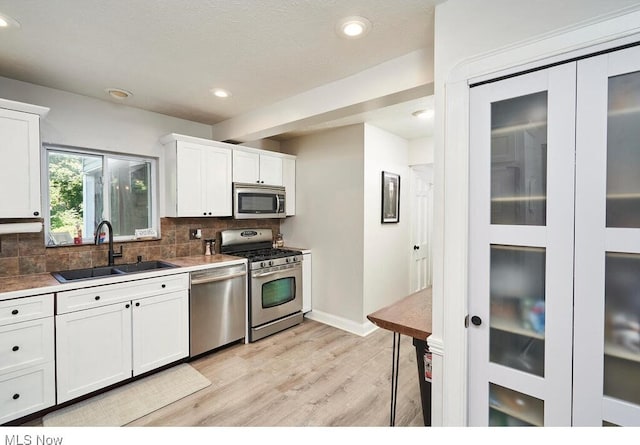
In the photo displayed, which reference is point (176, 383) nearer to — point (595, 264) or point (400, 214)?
point (595, 264)

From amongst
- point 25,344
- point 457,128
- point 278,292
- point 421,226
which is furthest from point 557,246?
point 421,226

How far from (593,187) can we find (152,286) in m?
3.05

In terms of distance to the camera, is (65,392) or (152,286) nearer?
(65,392)

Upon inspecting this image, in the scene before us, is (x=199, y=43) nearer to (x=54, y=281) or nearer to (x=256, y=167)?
(x=256, y=167)

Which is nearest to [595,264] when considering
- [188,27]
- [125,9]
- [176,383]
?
[188,27]

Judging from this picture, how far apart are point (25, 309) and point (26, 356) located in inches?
12.9

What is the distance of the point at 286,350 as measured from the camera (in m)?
3.20

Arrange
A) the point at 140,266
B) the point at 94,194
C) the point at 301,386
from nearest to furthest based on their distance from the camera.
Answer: the point at 301,386 → the point at 94,194 → the point at 140,266

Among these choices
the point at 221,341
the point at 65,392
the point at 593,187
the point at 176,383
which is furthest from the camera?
the point at 221,341

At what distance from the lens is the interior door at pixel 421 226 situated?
15.2 ft

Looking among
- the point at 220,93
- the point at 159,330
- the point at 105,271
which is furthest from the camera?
the point at 105,271

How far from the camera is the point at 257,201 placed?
386 cm

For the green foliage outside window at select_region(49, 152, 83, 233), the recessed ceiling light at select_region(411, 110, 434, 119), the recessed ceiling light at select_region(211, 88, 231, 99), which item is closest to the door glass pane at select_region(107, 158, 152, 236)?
the green foliage outside window at select_region(49, 152, 83, 233)

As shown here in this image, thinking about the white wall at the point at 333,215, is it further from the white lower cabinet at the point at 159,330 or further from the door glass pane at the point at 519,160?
the door glass pane at the point at 519,160
